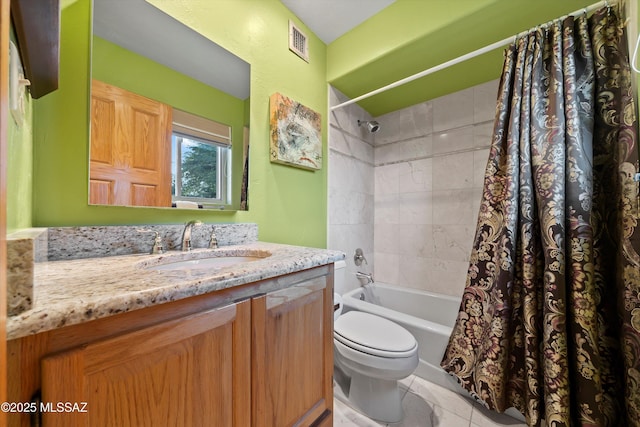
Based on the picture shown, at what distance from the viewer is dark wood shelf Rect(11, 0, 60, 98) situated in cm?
42

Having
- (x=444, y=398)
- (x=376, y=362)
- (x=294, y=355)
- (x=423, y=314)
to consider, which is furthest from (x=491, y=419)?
(x=294, y=355)

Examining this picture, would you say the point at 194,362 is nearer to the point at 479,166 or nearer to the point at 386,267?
the point at 386,267

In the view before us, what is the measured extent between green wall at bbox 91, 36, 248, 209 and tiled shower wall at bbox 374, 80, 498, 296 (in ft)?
4.98

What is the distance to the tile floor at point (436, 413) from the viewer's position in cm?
120

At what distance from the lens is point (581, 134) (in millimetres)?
1018

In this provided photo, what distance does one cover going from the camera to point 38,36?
18.8 inches

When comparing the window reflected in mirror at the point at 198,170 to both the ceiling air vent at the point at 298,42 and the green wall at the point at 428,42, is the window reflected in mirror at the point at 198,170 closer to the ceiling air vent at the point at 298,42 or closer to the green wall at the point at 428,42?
the ceiling air vent at the point at 298,42

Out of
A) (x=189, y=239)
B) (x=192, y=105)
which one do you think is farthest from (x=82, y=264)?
(x=192, y=105)

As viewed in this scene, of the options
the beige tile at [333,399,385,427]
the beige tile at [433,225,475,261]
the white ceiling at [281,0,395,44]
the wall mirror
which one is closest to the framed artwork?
A: the wall mirror

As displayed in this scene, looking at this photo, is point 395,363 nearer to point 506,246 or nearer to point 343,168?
point 506,246

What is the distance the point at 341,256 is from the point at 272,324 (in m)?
0.36

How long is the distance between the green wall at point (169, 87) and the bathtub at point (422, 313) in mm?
1213

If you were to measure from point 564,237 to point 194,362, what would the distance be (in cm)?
142

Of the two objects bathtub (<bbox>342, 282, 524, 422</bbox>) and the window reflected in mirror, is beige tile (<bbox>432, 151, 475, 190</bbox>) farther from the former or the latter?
the window reflected in mirror
